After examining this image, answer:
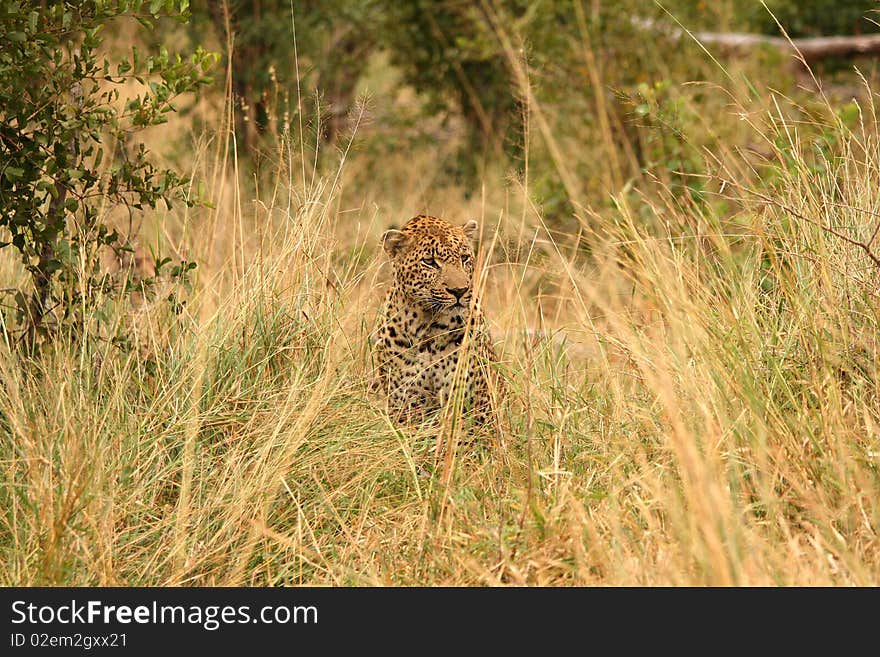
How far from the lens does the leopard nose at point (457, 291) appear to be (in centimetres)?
540

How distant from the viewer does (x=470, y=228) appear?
227 inches

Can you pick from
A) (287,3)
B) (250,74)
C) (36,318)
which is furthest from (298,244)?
(287,3)

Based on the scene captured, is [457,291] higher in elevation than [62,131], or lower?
lower

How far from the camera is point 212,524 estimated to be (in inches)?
159

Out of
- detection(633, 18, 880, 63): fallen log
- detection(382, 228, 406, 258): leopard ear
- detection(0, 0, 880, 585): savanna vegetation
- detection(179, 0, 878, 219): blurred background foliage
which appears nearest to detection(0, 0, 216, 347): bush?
detection(0, 0, 880, 585): savanna vegetation

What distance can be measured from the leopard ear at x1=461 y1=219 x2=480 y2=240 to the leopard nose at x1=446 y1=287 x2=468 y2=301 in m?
0.41

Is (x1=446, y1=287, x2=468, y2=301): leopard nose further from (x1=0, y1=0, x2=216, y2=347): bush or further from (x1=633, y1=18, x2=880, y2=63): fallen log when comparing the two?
(x1=633, y1=18, x2=880, y2=63): fallen log

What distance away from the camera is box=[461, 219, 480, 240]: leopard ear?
18.7 ft

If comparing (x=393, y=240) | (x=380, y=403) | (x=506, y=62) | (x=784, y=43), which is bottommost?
(x=380, y=403)

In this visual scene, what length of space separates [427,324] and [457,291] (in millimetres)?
270

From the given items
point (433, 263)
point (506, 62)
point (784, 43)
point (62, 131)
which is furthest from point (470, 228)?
point (784, 43)

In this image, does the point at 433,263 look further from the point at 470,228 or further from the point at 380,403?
the point at 380,403

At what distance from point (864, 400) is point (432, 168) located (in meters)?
6.84
